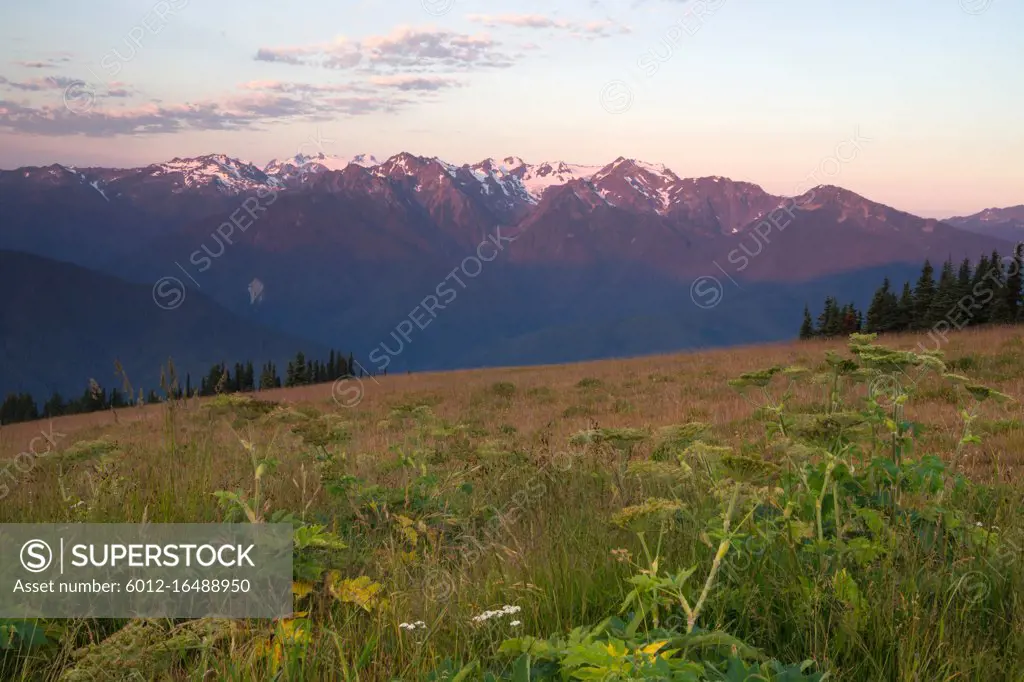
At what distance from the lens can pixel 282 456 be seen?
8812mm

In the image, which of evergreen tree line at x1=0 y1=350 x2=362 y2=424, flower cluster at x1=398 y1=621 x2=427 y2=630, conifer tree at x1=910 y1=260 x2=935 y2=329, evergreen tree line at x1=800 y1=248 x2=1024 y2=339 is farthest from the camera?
conifer tree at x1=910 y1=260 x2=935 y2=329

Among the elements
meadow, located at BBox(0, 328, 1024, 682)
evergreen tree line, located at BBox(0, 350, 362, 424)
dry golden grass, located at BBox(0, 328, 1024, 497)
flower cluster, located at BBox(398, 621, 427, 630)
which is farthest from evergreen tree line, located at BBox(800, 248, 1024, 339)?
flower cluster, located at BBox(398, 621, 427, 630)

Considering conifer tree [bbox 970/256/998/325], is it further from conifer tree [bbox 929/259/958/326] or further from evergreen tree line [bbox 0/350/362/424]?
evergreen tree line [bbox 0/350/362/424]

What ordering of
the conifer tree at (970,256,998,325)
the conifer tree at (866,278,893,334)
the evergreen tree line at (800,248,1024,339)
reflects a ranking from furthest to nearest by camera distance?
the conifer tree at (866,278,893,334), the evergreen tree line at (800,248,1024,339), the conifer tree at (970,256,998,325)

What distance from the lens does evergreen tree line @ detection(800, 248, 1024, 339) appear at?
122 feet

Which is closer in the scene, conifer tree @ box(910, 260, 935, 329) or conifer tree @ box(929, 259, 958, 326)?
conifer tree @ box(929, 259, 958, 326)

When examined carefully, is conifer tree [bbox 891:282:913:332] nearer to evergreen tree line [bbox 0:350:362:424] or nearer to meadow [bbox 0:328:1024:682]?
evergreen tree line [bbox 0:350:362:424]

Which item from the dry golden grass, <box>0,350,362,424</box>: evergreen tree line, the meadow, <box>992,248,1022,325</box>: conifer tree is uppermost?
<box>992,248,1022,325</box>: conifer tree

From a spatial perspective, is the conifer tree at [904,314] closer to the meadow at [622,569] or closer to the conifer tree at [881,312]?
the conifer tree at [881,312]

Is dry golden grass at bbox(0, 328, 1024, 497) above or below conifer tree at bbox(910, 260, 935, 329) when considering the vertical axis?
below

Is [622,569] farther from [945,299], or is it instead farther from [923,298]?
[923,298]

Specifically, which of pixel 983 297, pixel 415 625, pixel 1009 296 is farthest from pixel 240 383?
pixel 415 625

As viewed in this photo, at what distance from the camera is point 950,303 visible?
3888 centimetres

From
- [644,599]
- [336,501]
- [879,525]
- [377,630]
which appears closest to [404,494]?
[336,501]
